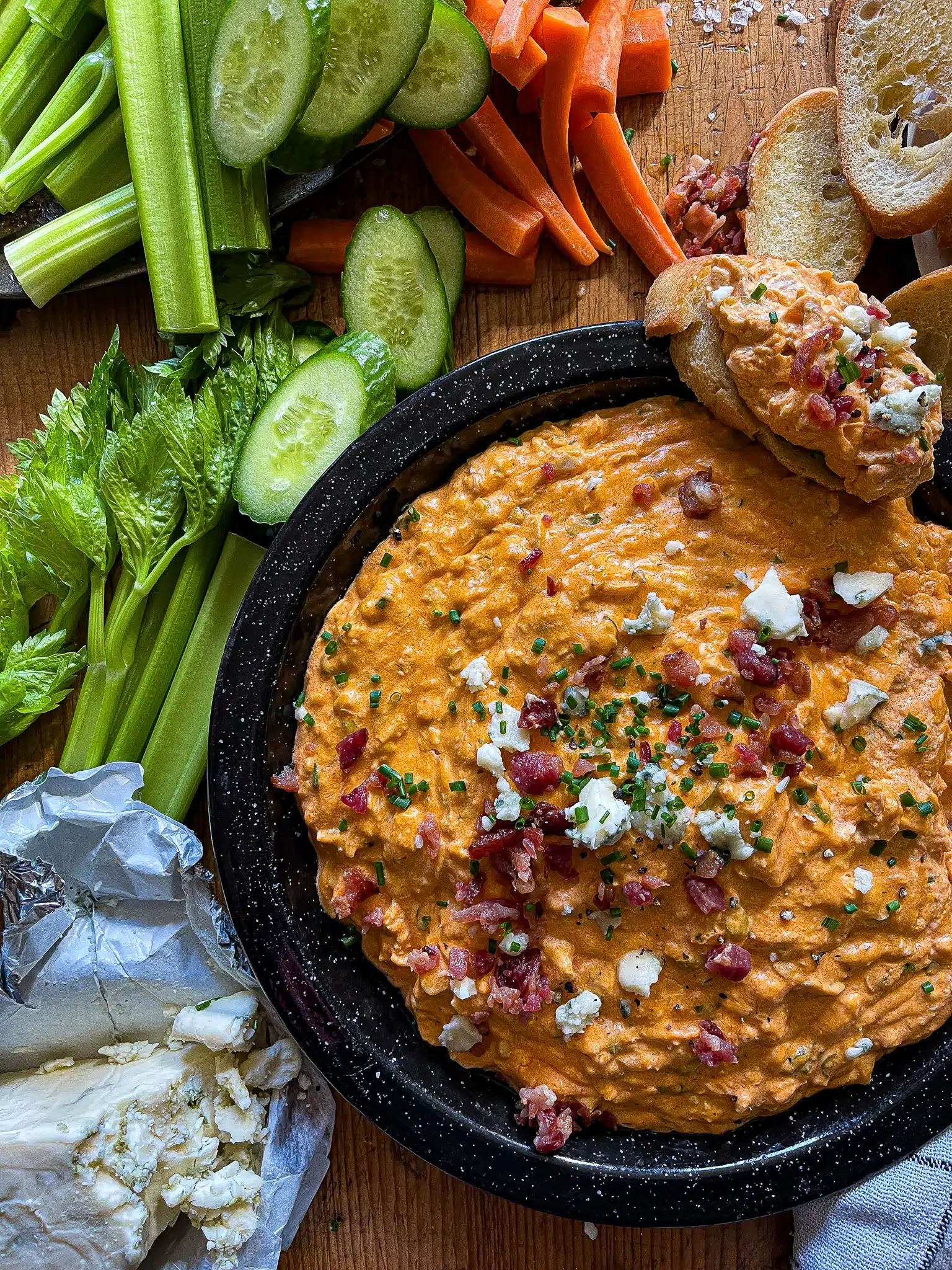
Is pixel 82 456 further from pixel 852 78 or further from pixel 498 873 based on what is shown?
pixel 852 78

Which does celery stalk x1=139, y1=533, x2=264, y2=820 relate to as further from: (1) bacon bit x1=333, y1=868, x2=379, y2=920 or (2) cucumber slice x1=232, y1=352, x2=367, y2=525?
(1) bacon bit x1=333, y1=868, x2=379, y2=920

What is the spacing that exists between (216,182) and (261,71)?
12.5 inches

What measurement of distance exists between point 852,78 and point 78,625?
2.73 metres

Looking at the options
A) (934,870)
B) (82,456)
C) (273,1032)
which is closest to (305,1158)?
(273,1032)

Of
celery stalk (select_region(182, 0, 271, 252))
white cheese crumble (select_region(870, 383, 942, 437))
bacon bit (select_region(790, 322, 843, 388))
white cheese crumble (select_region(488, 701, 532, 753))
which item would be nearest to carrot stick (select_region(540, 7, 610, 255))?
celery stalk (select_region(182, 0, 271, 252))

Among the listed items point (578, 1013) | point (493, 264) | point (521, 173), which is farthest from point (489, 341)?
point (578, 1013)

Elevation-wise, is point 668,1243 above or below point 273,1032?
below

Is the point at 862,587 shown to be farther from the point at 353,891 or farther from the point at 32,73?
the point at 32,73

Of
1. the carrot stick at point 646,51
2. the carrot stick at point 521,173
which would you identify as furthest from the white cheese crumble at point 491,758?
the carrot stick at point 646,51

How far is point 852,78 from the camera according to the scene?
2863mm

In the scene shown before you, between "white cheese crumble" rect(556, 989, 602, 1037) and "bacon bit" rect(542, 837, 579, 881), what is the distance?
265mm

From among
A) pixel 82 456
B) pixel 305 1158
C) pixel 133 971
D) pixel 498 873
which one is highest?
pixel 82 456

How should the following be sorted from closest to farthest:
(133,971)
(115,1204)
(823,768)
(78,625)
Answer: (823,768)
(115,1204)
(133,971)
(78,625)

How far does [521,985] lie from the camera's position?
7.61 feet
